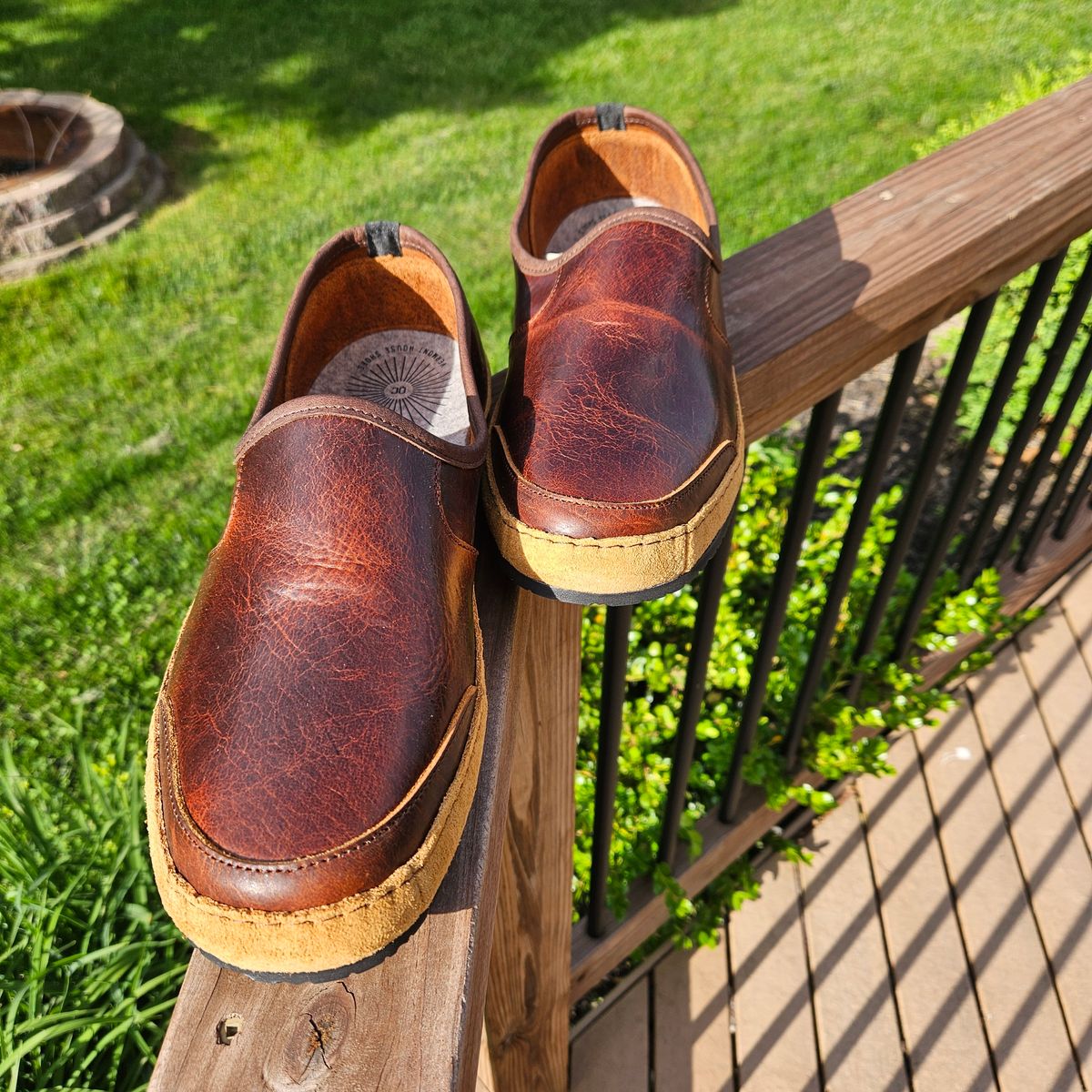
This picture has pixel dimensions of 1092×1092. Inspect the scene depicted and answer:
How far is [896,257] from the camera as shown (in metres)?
1.24

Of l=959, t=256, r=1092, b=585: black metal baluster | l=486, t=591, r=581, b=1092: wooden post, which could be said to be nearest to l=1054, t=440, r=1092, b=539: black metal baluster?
l=959, t=256, r=1092, b=585: black metal baluster

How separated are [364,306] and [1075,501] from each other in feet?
7.14

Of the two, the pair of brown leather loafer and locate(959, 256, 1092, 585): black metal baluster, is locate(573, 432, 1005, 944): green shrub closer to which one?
locate(959, 256, 1092, 585): black metal baluster

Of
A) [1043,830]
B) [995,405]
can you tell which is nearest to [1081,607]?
[1043,830]

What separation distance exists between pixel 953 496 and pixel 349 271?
4.34 ft

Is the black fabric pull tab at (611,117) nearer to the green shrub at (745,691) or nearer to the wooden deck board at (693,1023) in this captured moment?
the green shrub at (745,691)

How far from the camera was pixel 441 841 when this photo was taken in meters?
0.74

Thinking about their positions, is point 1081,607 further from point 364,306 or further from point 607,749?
point 364,306

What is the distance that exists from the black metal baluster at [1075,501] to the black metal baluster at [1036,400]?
422 mm

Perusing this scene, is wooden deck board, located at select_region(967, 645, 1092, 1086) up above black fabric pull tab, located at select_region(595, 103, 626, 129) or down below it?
below

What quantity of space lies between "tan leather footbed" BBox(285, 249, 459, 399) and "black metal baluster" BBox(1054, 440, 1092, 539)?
201 centimetres

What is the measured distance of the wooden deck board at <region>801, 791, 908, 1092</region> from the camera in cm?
199

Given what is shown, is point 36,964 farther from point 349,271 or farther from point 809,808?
point 809,808

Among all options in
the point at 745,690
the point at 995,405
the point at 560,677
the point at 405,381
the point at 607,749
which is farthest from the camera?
the point at 745,690
